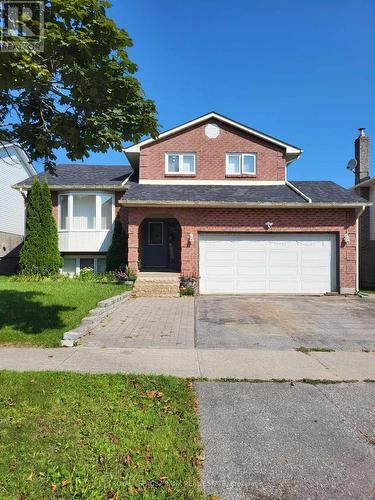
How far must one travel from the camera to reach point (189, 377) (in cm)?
514

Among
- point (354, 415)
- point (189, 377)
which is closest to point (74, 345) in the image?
point (189, 377)

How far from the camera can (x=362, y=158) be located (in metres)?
21.6

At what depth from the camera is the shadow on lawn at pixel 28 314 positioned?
7.56m

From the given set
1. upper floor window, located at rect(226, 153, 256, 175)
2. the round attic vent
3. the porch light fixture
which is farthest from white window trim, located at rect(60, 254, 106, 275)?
the round attic vent

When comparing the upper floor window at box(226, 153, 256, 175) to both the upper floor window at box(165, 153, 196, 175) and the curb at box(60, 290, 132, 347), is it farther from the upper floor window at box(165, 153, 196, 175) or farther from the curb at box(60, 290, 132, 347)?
the curb at box(60, 290, 132, 347)

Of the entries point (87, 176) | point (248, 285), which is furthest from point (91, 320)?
point (87, 176)

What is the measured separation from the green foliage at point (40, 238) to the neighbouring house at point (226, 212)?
30.5 inches

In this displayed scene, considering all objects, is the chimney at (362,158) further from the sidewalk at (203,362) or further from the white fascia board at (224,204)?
the sidewalk at (203,362)

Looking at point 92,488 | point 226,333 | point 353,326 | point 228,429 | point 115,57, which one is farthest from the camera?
point 353,326

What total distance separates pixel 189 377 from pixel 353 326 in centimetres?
560

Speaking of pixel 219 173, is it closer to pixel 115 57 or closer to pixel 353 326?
pixel 353 326

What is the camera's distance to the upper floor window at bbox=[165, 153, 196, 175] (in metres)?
17.2

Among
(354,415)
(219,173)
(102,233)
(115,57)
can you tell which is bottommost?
(354,415)

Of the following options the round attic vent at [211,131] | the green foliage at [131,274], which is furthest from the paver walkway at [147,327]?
the round attic vent at [211,131]
